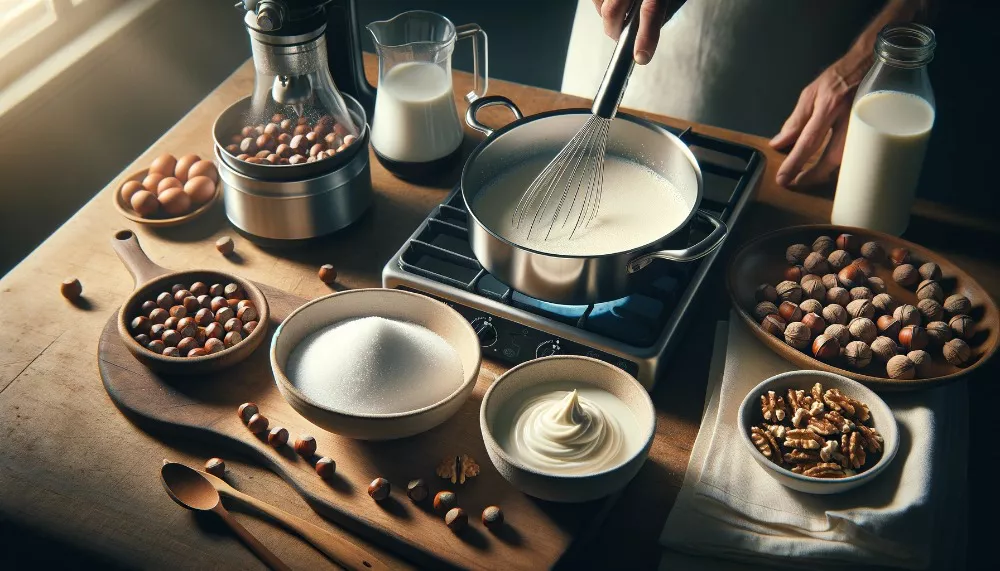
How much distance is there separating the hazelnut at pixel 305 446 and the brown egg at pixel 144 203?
50 cm

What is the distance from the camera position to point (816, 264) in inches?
46.3

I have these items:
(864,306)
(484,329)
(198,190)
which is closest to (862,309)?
(864,306)

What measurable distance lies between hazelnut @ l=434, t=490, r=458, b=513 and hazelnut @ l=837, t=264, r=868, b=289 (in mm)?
579

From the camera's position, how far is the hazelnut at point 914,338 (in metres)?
1.06

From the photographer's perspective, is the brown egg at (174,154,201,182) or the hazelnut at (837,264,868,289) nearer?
the hazelnut at (837,264,868,289)

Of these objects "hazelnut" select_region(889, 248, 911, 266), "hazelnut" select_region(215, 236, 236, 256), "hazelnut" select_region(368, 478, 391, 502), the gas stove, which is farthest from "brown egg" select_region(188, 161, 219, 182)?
"hazelnut" select_region(889, 248, 911, 266)

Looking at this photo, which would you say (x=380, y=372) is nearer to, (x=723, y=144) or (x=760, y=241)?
(x=760, y=241)

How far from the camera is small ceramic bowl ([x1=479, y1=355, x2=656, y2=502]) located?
0.86 meters

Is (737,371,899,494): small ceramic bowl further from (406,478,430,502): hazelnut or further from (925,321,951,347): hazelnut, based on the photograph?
(406,478,430,502): hazelnut

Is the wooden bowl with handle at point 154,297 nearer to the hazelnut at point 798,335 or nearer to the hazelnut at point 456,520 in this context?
the hazelnut at point 456,520

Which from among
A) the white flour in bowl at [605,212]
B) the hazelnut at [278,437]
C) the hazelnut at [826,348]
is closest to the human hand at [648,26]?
the white flour in bowl at [605,212]

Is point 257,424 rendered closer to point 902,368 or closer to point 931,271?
point 902,368

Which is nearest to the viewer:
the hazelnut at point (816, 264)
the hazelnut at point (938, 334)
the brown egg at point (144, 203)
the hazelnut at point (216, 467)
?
the hazelnut at point (216, 467)

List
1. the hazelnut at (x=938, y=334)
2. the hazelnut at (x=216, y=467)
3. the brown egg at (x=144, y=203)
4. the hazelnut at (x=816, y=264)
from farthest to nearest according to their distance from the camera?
the brown egg at (x=144, y=203) < the hazelnut at (x=816, y=264) < the hazelnut at (x=938, y=334) < the hazelnut at (x=216, y=467)
